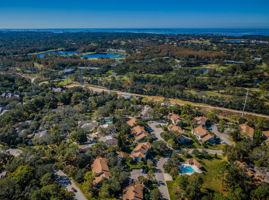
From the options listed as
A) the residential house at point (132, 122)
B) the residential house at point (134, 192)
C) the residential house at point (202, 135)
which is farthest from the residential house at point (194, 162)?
the residential house at point (132, 122)

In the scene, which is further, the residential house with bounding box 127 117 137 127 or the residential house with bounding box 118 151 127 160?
the residential house with bounding box 127 117 137 127

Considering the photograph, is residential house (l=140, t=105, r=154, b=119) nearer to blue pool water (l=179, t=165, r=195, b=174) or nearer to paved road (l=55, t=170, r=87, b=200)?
blue pool water (l=179, t=165, r=195, b=174)

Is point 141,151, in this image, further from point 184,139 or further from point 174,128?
point 174,128

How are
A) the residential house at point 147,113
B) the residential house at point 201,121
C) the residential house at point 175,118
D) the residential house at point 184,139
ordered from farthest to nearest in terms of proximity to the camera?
the residential house at point 147,113, the residential house at point 175,118, the residential house at point 201,121, the residential house at point 184,139

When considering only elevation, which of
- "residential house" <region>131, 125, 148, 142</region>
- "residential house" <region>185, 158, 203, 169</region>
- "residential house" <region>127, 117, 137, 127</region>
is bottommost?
"residential house" <region>185, 158, 203, 169</region>

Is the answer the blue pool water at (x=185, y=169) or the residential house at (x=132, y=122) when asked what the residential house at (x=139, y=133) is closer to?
the residential house at (x=132, y=122)

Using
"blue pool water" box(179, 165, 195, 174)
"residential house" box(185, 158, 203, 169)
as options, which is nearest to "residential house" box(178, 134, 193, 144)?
"residential house" box(185, 158, 203, 169)

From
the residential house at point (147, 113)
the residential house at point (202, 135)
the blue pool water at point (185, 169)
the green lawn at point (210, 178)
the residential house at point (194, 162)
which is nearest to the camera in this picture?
the green lawn at point (210, 178)
